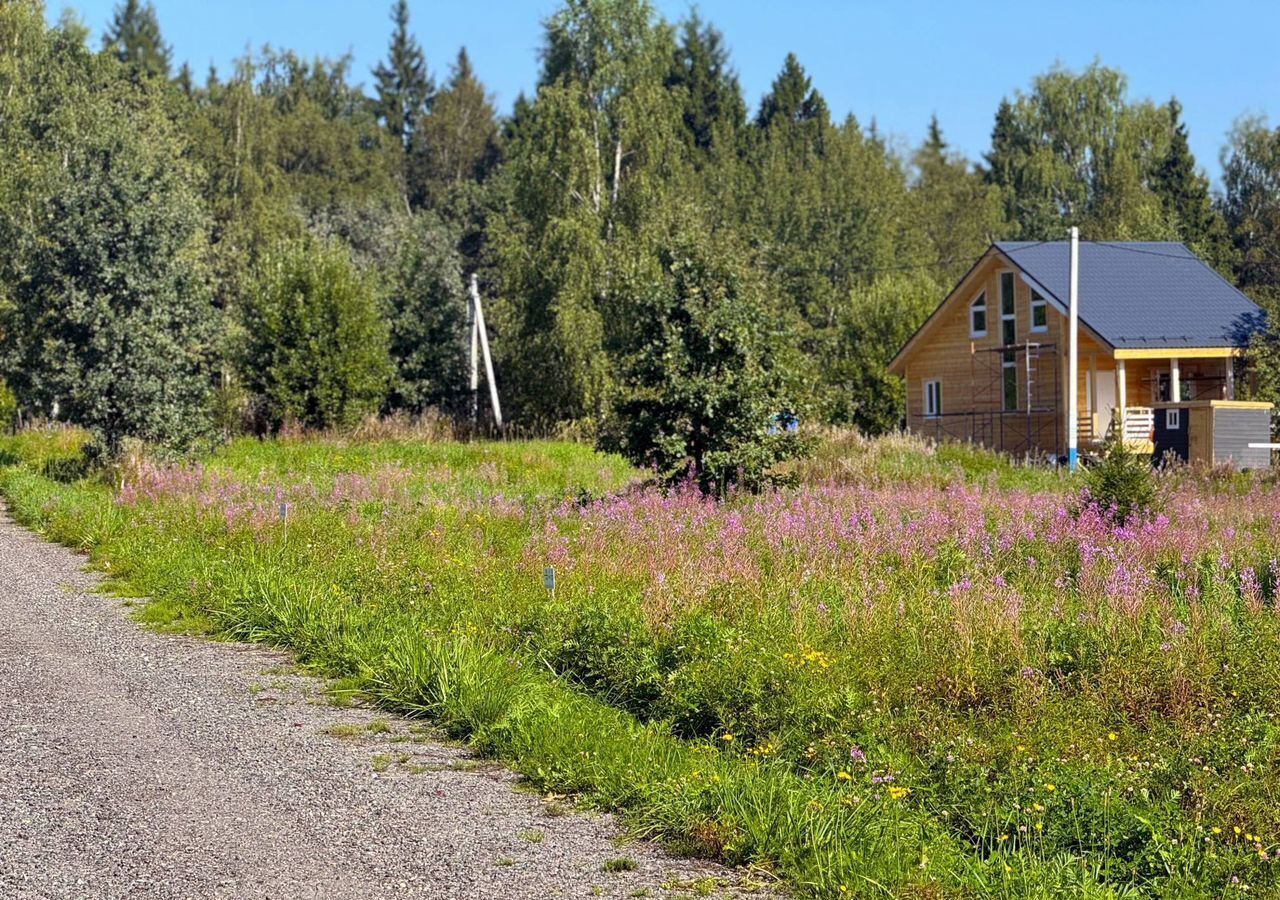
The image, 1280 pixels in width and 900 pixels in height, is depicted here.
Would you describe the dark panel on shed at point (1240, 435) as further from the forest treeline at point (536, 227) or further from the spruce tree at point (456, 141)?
the spruce tree at point (456, 141)

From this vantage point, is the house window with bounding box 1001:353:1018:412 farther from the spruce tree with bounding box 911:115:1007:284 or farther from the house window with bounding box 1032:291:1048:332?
the spruce tree with bounding box 911:115:1007:284

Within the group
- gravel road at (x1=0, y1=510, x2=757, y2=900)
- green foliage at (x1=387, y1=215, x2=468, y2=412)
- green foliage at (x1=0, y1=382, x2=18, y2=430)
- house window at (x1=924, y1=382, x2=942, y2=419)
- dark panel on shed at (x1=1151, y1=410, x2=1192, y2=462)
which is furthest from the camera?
green foliage at (x1=387, y1=215, x2=468, y2=412)

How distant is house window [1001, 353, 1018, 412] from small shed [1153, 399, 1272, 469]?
13884mm

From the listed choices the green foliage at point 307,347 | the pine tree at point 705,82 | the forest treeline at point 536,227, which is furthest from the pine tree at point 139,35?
the green foliage at point 307,347

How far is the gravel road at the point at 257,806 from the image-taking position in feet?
18.2

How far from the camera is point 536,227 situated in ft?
150

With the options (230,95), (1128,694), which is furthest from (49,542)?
(230,95)

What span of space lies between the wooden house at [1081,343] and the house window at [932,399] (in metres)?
0.03

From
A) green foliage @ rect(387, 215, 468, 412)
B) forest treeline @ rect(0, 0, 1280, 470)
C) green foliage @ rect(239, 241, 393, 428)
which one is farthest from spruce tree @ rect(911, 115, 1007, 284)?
green foliage @ rect(239, 241, 393, 428)

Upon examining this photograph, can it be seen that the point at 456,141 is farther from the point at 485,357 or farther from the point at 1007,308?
the point at 1007,308

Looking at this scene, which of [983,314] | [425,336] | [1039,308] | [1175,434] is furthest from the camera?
[425,336]

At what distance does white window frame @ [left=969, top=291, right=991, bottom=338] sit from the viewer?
42.8m

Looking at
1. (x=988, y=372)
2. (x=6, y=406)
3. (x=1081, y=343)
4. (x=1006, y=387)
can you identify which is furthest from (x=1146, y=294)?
(x=6, y=406)

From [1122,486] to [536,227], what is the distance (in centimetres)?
3261
